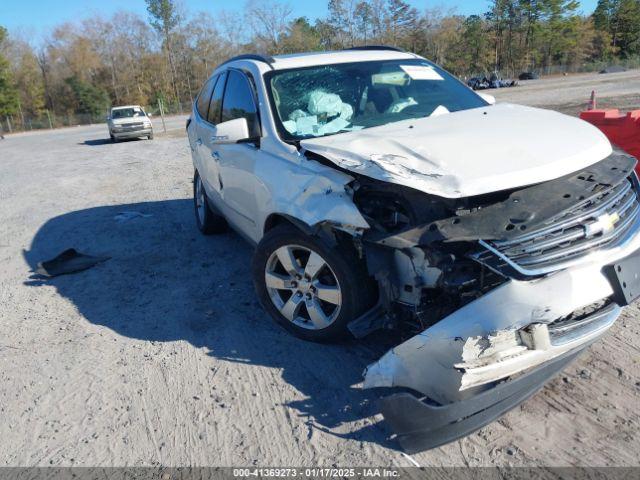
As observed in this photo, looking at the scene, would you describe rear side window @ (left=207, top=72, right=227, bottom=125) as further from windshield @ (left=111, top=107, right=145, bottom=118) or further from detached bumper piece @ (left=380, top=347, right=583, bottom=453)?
windshield @ (left=111, top=107, right=145, bottom=118)

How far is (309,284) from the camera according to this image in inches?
132

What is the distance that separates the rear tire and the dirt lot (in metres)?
0.64

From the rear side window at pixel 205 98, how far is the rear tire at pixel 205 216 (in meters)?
Result: 0.79

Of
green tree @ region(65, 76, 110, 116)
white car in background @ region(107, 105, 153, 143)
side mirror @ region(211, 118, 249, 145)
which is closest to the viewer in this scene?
side mirror @ region(211, 118, 249, 145)

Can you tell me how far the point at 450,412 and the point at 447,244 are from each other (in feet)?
2.59

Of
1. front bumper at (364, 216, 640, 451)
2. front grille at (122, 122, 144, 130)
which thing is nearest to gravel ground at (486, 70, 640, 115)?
front bumper at (364, 216, 640, 451)

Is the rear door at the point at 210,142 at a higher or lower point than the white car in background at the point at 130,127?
higher

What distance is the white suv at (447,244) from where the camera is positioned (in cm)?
239

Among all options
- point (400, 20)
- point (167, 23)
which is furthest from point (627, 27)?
point (167, 23)

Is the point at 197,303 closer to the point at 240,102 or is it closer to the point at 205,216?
the point at 240,102

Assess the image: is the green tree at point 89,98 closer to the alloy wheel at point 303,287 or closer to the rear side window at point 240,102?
the rear side window at point 240,102

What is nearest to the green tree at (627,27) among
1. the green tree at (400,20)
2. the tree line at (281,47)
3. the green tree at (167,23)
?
the tree line at (281,47)

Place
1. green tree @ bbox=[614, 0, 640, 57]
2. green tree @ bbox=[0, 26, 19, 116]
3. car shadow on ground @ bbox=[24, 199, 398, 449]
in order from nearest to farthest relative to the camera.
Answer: car shadow on ground @ bbox=[24, 199, 398, 449], green tree @ bbox=[0, 26, 19, 116], green tree @ bbox=[614, 0, 640, 57]

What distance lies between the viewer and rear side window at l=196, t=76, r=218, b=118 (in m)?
5.58
